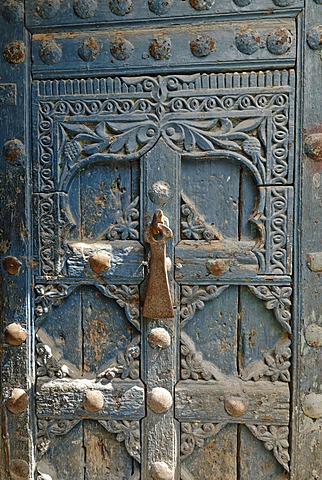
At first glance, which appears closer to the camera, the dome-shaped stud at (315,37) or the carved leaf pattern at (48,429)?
the dome-shaped stud at (315,37)

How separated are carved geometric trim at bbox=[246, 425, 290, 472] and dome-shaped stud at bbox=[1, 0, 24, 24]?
5.09 feet

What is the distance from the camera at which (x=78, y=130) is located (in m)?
1.33

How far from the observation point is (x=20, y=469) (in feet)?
4.66

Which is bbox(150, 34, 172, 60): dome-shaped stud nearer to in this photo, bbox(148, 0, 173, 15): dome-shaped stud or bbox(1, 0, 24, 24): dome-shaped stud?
bbox(148, 0, 173, 15): dome-shaped stud

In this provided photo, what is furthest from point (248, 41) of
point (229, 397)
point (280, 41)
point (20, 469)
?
point (20, 469)

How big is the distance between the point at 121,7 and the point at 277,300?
1062mm

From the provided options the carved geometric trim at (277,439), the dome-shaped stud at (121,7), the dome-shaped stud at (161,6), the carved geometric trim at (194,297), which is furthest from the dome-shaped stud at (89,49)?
the carved geometric trim at (277,439)

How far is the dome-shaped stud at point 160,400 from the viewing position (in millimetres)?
1334

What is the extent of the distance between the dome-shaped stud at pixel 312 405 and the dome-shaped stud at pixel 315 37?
1101 mm

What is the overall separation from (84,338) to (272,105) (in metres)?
0.99

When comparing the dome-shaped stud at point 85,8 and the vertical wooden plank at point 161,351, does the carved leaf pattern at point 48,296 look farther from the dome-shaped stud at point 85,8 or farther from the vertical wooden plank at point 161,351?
the dome-shaped stud at point 85,8

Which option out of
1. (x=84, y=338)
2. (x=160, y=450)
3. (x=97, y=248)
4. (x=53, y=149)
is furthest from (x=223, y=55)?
(x=160, y=450)

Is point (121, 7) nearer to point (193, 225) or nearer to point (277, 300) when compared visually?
point (193, 225)

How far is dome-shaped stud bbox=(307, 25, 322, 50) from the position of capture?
124cm
